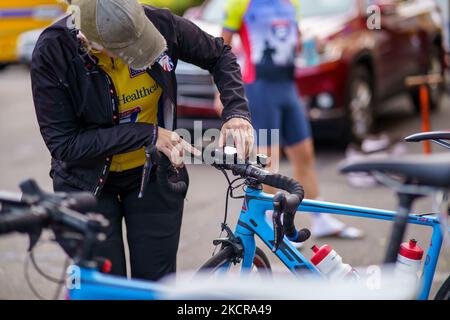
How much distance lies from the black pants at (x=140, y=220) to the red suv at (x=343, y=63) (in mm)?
4407

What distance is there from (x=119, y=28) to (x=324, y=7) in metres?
5.59

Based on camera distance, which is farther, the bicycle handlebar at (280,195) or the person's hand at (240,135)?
the person's hand at (240,135)

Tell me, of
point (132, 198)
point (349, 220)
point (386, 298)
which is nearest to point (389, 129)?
point (349, 220)

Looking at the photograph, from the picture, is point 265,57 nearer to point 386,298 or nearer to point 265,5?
Answer: point 265,5

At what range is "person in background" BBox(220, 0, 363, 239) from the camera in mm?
5133

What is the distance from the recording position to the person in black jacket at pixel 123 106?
271cm

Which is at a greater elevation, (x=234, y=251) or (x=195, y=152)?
(x=195, y=152)

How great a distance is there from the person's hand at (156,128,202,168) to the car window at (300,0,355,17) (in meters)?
5.34

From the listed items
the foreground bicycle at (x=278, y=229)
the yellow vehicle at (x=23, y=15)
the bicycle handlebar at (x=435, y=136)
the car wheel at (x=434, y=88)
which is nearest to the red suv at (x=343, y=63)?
the car wheel at (x=434, y=88)

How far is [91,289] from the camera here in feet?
7.22

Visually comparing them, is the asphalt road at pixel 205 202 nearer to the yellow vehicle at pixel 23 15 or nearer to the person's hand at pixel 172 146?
the person's hand at pixel 172 146

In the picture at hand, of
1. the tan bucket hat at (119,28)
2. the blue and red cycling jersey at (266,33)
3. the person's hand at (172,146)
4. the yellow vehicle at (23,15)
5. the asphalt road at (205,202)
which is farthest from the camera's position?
the yellow vehicle at (23,15)

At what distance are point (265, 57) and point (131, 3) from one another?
2623mm

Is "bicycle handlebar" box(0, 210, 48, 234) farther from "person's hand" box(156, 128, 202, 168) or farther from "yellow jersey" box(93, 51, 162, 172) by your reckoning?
"yellow jersey" box(93, 51, 162, 172)
